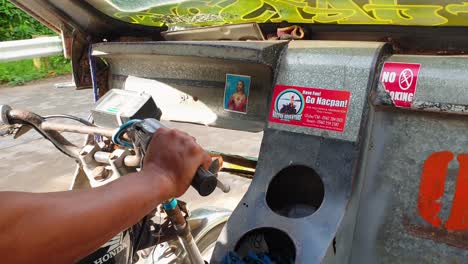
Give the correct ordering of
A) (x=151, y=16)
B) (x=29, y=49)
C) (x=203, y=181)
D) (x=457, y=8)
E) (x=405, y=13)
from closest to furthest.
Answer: (x=203, y=181), (x=457, y=8), (x=405, y=13), (x=151, y=16), (x=29, y=49)

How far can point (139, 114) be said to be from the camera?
1789mm

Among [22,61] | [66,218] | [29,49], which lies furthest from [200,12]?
[22,61]

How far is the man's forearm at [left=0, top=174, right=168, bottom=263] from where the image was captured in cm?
81

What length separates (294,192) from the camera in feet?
5.36

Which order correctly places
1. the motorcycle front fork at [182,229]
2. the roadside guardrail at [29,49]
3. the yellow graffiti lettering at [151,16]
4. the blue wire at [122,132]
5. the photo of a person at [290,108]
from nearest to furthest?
the blue wire at [122,132] < the photo of a person at [290,108] < the motorcycle front fork at [182,229] < the yellow graffiti lettering at [151,16] < the roadside guardrail at [29,49]

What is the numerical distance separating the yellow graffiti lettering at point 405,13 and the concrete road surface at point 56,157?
7.78 ft

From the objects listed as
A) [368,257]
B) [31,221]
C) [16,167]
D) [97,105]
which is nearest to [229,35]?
[97,105]

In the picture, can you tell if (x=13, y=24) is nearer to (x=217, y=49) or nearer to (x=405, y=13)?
(x=217, y=49)

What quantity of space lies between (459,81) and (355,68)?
318mm

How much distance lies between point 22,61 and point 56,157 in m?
5.72

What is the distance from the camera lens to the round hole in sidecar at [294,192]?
1.60 m

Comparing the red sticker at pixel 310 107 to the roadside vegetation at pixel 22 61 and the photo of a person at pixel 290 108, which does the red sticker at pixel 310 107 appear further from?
the roadside vegetation at pixel 22 61

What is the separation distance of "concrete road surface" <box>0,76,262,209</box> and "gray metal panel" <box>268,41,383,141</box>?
2434 millimetres

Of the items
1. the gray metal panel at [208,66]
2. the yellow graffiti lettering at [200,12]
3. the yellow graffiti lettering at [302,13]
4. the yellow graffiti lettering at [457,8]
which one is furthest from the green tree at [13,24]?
the yellow graffiti lettering at [457,8]
